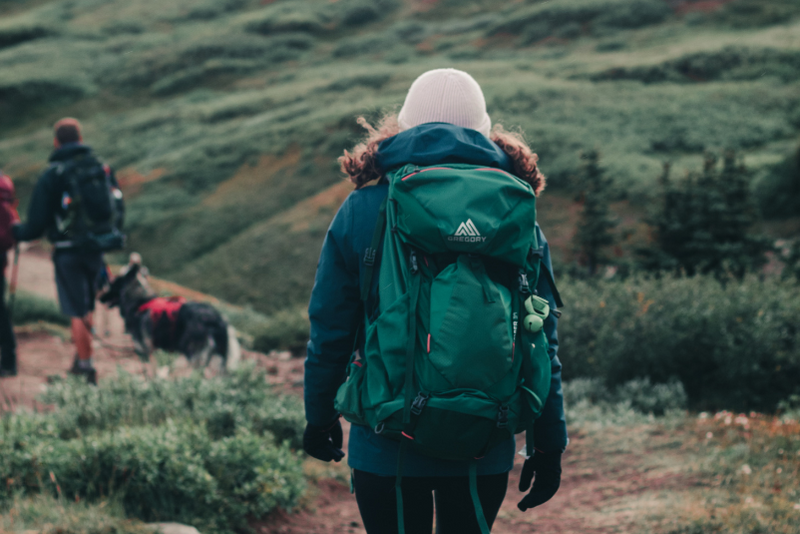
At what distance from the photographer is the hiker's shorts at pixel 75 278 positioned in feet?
18.6

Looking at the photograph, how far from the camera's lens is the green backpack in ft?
5.66

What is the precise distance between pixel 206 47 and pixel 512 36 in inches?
830

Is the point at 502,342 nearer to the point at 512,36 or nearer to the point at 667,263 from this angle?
the point at 667,263

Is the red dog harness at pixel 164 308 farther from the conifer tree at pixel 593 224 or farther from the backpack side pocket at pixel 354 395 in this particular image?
the conifer tree at pixel 593 224

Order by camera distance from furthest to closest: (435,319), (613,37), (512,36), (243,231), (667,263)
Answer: (512,36) < (613,37) < (243,231) < (667,263) < (435,319)

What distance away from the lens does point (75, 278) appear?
573cm

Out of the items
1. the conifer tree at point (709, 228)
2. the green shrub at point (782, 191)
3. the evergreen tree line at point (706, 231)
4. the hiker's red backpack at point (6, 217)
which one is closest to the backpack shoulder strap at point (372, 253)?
the hiker's red backpack at point (6, 217)

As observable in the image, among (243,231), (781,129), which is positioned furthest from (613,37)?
(243,231)

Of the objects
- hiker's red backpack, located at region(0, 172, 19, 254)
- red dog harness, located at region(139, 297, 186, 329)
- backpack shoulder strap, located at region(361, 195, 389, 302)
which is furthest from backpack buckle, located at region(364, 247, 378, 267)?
hiker's red backpack, located at region(0, 172, 19, 254)

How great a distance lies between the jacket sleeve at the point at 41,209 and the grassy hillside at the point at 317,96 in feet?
9.61

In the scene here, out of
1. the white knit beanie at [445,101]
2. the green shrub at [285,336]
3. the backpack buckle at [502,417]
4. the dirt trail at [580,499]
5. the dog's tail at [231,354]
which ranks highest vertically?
the white knit beanie at [445,101]

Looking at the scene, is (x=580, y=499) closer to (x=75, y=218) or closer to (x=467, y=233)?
(x=467, y=233)

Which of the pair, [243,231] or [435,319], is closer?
[435,319]

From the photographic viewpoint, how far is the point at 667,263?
902 centimetres
